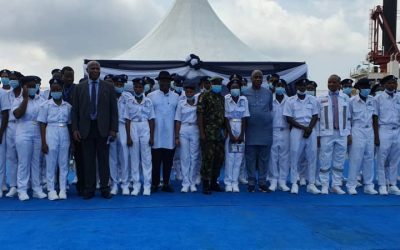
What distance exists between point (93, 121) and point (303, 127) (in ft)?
10.4

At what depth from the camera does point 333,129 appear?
6598 mm

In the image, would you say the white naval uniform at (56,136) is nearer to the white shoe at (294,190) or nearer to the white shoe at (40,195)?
the white shoe at (40,195)

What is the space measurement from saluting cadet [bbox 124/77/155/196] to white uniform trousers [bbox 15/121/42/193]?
131 cm

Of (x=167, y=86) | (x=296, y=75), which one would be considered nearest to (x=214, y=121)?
(x=167, y=86)

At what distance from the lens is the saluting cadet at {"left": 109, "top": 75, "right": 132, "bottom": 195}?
20.7 ft

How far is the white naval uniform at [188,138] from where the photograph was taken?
6.52m

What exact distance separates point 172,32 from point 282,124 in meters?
5.62

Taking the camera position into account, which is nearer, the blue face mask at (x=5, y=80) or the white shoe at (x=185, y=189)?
the white shoe at (x=185, y=189)

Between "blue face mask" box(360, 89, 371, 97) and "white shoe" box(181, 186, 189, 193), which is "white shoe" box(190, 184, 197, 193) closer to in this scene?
"white shoe" box(181, 186, 189, 193)

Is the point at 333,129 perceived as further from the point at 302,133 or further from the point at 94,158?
the point at 94,158

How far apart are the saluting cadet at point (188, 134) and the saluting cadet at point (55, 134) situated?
65.2 inches

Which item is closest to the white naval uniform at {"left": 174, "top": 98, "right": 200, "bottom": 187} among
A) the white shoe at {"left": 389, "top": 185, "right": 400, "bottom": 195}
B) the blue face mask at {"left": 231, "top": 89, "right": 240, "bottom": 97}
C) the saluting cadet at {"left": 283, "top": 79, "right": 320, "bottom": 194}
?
the blue face mask at {"left": 231, "top": 89, "right": 240, "bottom": 97}

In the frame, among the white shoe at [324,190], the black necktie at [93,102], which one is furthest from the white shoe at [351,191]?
the black necktie at [93,102]

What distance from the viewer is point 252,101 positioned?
6594mm
